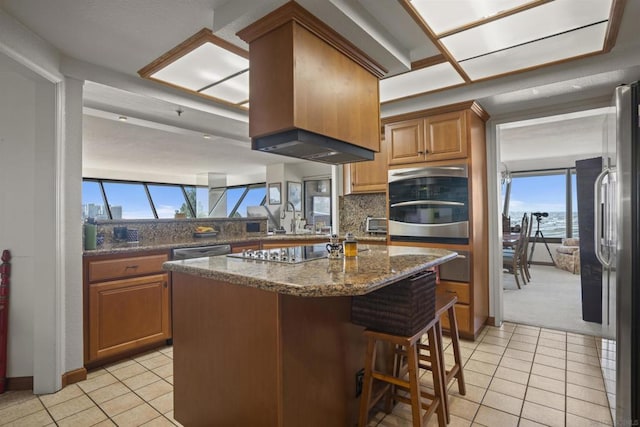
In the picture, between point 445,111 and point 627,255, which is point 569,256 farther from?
point 627,255

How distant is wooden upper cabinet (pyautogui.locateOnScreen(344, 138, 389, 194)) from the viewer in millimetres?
3920

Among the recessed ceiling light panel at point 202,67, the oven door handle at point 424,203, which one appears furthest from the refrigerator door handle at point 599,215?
the recessed ceiling light panel at point 202,67

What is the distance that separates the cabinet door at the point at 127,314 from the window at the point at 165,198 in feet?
18.5

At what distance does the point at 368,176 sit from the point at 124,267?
2767 millimetres

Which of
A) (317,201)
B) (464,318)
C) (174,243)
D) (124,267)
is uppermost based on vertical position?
(317,201)

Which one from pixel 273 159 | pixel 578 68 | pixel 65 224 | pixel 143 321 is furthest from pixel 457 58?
pixel 273 159

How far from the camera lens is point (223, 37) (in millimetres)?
1913

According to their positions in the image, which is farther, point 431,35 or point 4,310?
point 4,310

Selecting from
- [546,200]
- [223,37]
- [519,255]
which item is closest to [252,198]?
[519,255]

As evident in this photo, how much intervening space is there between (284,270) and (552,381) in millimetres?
2168

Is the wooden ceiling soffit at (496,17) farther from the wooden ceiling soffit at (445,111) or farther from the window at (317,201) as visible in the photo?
the window at (317,201)

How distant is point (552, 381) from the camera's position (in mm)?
2271

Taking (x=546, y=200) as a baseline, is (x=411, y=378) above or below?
below

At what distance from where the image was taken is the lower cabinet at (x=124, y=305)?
247 cm
